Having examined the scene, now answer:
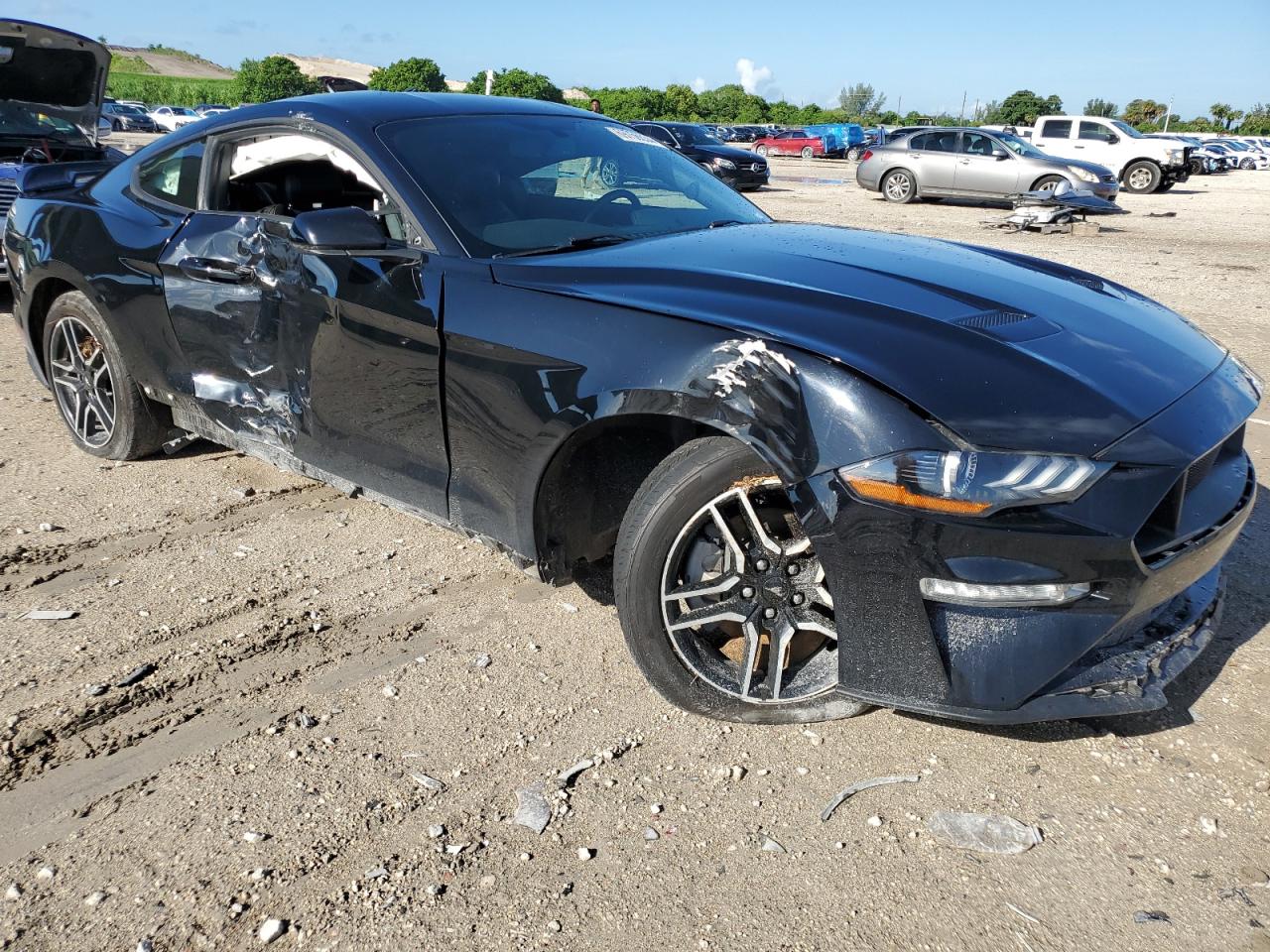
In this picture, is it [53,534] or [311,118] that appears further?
[53,534]

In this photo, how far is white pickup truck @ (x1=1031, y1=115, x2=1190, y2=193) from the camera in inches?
899

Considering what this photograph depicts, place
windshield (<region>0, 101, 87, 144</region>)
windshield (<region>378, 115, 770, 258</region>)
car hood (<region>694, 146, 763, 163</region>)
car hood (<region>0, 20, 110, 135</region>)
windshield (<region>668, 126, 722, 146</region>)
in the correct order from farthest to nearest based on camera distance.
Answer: windshield (<region>668, 126, 722, 146</region>) < car hood (<region>694, 146, 763, 163</region>) < windshield (<region>0, 101, 87, 144</region>) < car hood (<region>0, 20, 110, 135</region>) < windshield (<region>378, 115, 770, 258</region>)

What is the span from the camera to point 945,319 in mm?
2502

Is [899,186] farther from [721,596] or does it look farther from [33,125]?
[721,596]

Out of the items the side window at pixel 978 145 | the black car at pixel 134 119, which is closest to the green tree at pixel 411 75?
the black car at pixel 134 119

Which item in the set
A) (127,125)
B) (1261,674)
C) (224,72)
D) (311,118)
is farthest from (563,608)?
(224,72)

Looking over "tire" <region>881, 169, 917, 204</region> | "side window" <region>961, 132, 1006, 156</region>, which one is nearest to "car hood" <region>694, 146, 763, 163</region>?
"tire" <region>881, 169, 917, 204</region>

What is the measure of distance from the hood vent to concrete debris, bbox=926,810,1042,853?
1.14 meters

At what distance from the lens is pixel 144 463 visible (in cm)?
473

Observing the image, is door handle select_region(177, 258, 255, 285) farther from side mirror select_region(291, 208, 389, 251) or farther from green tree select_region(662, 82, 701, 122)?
green tree select_region(662, 82, 701, 122)

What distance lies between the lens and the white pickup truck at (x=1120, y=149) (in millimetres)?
22828

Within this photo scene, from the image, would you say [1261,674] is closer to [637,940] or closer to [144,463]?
[637,940]

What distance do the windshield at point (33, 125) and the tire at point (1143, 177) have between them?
72.6 feet

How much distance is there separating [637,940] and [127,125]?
192ft
